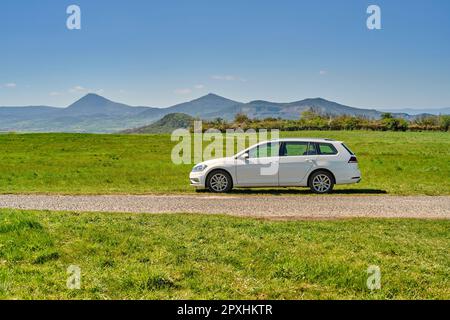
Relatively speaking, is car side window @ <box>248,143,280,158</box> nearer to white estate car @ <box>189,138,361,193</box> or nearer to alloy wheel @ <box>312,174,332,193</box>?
white estate car @ <box>189,138,361,193</box>

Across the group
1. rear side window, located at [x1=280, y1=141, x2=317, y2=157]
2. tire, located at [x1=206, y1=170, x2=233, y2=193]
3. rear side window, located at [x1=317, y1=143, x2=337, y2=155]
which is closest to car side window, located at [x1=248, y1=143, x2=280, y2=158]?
rear side window, located at [x1=280, y1=141, x2=317, y2=157]

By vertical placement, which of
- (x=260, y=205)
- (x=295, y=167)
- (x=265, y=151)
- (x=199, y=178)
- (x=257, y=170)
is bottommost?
(x=260, y=205)

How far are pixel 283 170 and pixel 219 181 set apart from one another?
7.58 feet

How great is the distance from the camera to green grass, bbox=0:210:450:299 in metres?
5.86

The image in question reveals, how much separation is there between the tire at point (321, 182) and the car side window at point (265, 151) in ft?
5.14

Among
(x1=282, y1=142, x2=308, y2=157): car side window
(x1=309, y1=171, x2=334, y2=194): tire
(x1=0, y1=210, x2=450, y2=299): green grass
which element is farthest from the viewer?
(x1=282, y1=142, x2=308, y2=157): car side window

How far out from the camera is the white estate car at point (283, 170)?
54.9ft

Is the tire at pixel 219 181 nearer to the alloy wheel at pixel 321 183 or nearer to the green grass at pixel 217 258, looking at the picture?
the alloy wheel at pixel 321 183

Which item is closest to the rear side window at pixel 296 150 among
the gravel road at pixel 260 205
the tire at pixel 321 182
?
the tire at pixel 321 182

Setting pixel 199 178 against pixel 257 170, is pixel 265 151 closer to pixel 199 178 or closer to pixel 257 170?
pixel 257 170

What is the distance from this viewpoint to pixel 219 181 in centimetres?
1689

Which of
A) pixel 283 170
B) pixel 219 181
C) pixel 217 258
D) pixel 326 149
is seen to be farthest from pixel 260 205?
pixel 217 258

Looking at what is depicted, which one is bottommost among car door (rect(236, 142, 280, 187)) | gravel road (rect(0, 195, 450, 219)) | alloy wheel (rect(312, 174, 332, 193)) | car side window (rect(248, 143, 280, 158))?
gravel road (rect(0, 195, 450, 219))
